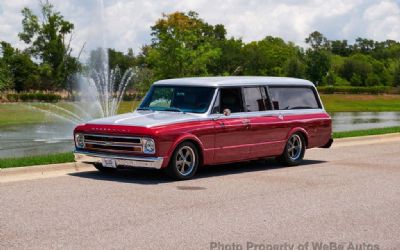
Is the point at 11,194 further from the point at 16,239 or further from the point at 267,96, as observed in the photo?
the point at 267,96

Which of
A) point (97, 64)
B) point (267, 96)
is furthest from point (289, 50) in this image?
point (267, 96)

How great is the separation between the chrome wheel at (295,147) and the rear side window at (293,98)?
623 millimetres

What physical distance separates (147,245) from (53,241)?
969 millimetres

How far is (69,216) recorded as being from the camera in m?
8.66

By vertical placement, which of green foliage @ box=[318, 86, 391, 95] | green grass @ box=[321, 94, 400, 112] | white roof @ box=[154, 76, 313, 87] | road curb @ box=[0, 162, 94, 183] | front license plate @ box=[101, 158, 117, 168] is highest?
white roof @ box=[154, 76, 313, 87]

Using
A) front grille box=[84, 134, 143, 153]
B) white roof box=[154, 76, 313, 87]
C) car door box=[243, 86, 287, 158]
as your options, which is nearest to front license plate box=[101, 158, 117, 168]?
front grille box=[84, 134, 143, 153]

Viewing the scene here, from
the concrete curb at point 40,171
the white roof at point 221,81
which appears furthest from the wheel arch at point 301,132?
the concrete curb at point 40,171

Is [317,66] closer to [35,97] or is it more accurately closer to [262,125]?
[35,97]

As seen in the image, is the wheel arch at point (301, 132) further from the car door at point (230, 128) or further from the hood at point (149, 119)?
the hood at point (149, 119)

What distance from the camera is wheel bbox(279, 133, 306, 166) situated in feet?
46.6

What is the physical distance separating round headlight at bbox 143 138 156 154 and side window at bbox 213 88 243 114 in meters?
1.68

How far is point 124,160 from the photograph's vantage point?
11.6 meters

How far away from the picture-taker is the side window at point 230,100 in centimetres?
1284

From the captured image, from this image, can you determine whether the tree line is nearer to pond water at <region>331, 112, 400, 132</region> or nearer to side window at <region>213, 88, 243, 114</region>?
pond water at <region>331, 112, 400, 132</region>
